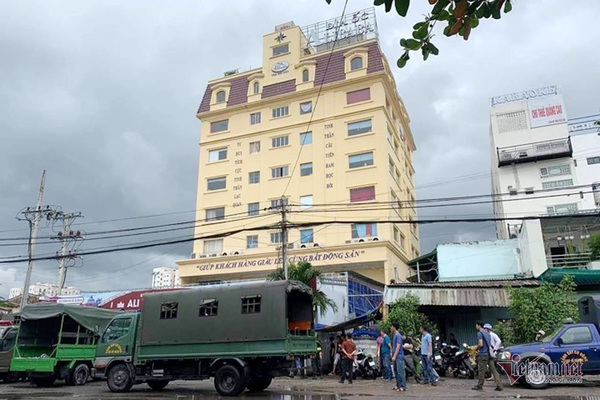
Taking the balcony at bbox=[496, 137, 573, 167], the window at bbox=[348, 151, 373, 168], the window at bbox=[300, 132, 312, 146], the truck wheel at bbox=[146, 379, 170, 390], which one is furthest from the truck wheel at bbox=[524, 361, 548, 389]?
the balcony at bbox=[496, 137, 573, 167]

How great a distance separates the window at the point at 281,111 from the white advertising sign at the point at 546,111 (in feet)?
91.3

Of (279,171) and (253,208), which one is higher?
(279,171)

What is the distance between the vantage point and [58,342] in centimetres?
1655

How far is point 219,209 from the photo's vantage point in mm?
37344

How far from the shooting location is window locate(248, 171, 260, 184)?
36.8m

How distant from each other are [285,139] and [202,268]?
11802 mm

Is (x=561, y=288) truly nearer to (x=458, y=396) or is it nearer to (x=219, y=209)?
(x=458, y=396)

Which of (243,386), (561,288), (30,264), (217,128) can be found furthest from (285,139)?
(243,386)

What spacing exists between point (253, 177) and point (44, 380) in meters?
22.7

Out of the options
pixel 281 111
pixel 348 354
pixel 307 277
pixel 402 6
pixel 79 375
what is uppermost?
pixel 281 111

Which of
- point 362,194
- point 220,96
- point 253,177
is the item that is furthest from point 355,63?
point 220,96

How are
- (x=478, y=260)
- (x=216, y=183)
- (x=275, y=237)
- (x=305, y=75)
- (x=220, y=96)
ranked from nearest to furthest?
(x=478, y=260) → (x=275, y=237) → (x=305, y=75) → (x=216, y=183) → (x=220, y=96)

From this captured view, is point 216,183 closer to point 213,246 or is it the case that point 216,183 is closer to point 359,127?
point 213,246

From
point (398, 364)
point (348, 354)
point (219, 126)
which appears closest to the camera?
point (398, 364)
